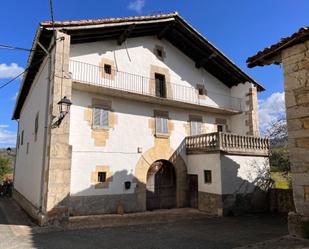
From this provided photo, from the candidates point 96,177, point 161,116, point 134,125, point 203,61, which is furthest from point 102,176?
point 203,61

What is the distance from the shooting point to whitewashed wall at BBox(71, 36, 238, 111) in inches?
490

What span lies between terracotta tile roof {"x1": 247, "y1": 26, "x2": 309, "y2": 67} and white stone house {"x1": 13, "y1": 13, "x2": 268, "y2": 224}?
5.67 meters

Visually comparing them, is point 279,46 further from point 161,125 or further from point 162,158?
point 162,158

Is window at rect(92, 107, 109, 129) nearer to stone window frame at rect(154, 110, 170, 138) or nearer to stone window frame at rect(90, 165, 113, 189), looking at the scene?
stone window frame at rect(90, 165, 113, 189)

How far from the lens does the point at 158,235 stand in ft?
26.3

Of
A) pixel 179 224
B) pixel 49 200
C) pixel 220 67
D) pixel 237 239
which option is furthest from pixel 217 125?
pixel 49 200

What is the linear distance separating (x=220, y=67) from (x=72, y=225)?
39.5 ft

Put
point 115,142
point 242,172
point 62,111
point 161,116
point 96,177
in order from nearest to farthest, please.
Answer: point 62,111, point 96,177, point 115,142, point 242,172, point 161,116

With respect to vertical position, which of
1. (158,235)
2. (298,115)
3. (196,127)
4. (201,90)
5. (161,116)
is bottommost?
(158,235)

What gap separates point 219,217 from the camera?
11383 millimetres

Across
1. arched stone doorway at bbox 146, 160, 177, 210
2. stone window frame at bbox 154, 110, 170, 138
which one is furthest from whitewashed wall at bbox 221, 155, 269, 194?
stone window frame at bbox 154, 110, 170, 138

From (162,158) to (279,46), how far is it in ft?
27.4

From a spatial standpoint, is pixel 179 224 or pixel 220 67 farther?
pixel 220 67

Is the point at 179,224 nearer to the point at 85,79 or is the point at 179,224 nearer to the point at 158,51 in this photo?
the point at 85,79
